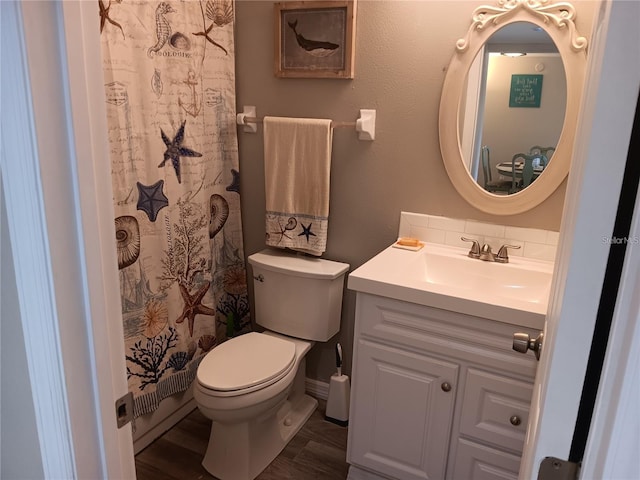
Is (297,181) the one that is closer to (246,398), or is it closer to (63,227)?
(246,398)

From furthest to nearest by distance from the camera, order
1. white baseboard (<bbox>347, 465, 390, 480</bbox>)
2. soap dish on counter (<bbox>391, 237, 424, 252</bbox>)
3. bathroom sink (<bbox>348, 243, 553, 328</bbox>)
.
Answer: soap dish on counter (<bbox>391, 237, 424, 252</bbox>) → white baseboard (<bbox>347, 465, 390, 480</bbox>) → bathroom sink (<bbox>348, 243, 553, 328</bbox>)

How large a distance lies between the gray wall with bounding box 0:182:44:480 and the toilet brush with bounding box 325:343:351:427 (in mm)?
1619

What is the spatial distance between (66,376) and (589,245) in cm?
71

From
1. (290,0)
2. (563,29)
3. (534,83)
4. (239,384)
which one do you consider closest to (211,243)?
(239,384)

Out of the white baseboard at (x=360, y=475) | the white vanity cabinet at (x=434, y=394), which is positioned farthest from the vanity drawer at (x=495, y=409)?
the white baseboard at (x=360, y=475)

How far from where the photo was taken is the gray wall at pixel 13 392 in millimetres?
734

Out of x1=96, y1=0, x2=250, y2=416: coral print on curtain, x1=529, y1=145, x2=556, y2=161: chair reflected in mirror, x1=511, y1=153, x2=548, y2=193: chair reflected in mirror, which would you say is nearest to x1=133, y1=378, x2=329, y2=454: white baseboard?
x1=96, y1=0, x2=250, y2=416: coral print on curtain

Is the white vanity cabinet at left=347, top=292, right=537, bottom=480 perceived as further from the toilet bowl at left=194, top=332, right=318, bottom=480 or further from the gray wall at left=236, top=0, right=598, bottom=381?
the gray wall at left=236, top=0, right=598, bottom=381

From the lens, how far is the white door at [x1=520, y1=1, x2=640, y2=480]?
52cm

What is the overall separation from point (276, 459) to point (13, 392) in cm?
Answer: 156

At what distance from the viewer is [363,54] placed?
2115mm

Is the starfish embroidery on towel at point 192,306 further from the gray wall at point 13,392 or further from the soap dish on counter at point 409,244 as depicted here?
the gray wall at point 13,392

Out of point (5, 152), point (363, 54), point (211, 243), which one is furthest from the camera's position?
point (211, 243)

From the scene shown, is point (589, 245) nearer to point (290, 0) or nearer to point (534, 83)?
point (534, 83)
